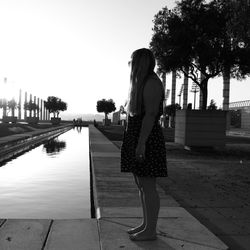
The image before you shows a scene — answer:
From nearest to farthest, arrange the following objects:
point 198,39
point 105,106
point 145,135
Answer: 1. point 145,135
2. point 198,39
3. point 105,106

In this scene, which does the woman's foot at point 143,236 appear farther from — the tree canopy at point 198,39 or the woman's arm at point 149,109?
the tree canopy at point 198,39

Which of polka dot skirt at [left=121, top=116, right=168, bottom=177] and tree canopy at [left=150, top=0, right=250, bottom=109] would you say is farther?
tree canopy at [left=150, top=0, right=250, bottom=109]

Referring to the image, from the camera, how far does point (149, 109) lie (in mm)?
3828

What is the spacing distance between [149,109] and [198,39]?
44.7 feet

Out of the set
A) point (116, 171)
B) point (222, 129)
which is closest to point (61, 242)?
point (116, 171)

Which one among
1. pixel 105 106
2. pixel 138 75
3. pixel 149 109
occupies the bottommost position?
pixel 149 109

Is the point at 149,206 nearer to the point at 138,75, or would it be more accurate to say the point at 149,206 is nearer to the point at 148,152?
the point at 148,152

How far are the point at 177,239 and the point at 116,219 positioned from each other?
92 cm

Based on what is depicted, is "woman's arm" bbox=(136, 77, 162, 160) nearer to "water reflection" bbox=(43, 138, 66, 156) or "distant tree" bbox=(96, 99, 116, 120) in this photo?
"water reflection" bbox=(43, 138, 66, 156)

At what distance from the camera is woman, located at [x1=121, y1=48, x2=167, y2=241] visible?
3.85 meters

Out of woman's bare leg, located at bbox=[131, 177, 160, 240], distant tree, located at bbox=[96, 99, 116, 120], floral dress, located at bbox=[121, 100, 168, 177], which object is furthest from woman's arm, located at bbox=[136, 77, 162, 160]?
distant tree, located at bbox=[96, 99, 116, 120]

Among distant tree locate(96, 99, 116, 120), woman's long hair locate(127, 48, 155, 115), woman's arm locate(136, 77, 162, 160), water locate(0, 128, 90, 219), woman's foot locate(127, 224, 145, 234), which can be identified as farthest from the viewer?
distant tree locate(96, 99, 116, 120)

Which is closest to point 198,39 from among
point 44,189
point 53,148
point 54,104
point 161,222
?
point 53,148

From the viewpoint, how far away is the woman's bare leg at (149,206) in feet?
13.2
